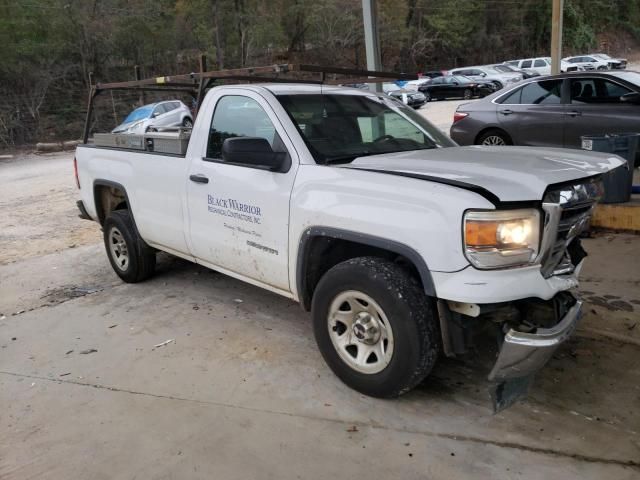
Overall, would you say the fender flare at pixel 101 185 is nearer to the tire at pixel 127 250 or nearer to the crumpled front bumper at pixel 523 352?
the tire at pixel 127 250

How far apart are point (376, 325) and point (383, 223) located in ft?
2.01

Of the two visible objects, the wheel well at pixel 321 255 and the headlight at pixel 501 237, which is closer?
the headlight at pixel 501 237

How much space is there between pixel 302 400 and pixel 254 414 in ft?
1.01

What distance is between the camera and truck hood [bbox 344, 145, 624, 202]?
9.52ft

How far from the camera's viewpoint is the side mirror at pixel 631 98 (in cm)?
781

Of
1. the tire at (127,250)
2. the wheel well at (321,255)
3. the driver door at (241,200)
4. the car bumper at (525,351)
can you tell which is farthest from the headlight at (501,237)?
the tire at (127,250)

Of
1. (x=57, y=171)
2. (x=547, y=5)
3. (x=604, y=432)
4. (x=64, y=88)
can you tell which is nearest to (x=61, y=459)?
(x=604, y=432)

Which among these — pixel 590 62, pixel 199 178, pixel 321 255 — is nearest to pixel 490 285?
pixel 321 255

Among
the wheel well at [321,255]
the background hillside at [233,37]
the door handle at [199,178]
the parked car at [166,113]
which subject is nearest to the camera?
the wheel well at [321,255]

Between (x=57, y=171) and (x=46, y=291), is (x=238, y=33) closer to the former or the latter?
(x=57, y=171)

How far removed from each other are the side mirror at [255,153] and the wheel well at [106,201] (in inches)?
107

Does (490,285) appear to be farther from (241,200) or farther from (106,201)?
(106,201)

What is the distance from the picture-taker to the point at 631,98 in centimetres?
784

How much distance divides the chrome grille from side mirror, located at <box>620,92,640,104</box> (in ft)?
17.9
